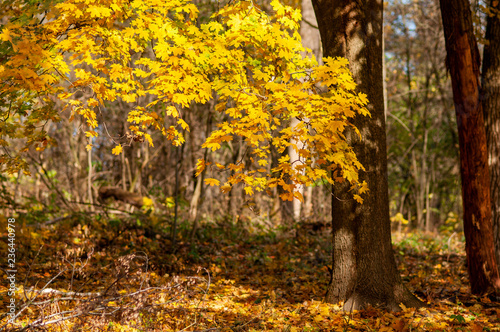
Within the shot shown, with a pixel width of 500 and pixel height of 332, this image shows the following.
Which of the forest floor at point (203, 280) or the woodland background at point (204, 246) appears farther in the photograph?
the woodland background at point (204, 246)

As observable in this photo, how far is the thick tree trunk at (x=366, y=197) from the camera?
473 cm

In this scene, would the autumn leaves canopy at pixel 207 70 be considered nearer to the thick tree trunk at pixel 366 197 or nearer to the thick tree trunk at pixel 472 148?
the thick tree trunk at pixel 366 197

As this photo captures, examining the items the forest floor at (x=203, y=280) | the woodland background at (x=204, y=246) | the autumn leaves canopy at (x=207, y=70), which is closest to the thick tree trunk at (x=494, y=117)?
the woodland background at (x=204, y=246)

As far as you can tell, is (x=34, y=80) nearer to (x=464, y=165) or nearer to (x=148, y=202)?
(x=464, y=165)

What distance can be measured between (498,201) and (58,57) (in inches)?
235

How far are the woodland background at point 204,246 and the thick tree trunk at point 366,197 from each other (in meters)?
0.31

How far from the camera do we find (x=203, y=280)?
4.43 meters

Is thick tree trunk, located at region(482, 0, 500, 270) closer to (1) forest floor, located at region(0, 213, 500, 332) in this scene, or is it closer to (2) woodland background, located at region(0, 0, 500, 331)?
(2) woodland background, located at region(0, 0, 500, 331)

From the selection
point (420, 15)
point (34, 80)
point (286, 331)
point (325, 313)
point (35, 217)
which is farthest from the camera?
point (420, 15)

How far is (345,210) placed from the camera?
479 cm

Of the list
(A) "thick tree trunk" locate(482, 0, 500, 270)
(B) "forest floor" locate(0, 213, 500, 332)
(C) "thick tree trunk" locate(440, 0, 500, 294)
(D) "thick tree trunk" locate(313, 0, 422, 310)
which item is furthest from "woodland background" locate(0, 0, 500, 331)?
(A) "thick tree trunk" locate(482, 0, 500, 270)

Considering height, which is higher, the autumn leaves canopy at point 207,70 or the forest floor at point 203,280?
the autumn leaves canopy at point 207,70

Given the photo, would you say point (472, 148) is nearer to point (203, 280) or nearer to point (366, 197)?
point (366, 197)

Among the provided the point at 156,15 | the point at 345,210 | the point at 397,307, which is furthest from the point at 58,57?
the point at 397,307
